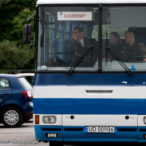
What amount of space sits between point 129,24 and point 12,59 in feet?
136

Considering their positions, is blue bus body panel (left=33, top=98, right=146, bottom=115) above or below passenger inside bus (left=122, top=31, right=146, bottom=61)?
below

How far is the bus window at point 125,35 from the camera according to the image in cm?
1177

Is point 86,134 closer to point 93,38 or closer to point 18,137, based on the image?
point 93,38

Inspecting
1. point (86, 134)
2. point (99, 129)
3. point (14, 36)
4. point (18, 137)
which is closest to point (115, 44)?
point (99, 129)

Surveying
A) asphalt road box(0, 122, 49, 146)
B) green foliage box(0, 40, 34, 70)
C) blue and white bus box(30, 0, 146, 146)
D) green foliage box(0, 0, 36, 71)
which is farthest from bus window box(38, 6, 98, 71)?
green foliage box(0, 40, 34, 70)

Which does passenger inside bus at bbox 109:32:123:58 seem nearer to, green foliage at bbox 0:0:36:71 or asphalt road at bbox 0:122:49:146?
asphalt road at bbox 0:122:49:146

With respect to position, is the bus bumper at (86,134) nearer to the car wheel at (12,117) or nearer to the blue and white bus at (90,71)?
the blue and white bus at (90,71)

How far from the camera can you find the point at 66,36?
471 inches

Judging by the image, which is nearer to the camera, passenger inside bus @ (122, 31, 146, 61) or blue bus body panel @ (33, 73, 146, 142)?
blue bus body panel @ (33, 73, 146, 142)

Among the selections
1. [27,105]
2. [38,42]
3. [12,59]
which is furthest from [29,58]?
[38,42]

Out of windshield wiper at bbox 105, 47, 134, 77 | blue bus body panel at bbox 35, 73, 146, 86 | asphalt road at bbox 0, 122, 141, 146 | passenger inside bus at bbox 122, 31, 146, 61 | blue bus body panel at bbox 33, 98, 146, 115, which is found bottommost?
asphalt road at bbox 0, 122, 141, 146

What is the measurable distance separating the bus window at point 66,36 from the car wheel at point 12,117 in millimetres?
8230

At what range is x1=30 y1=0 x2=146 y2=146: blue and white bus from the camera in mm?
11633

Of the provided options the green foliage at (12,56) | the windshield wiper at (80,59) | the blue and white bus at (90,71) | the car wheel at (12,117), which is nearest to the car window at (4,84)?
the car wheel at (12,117)
